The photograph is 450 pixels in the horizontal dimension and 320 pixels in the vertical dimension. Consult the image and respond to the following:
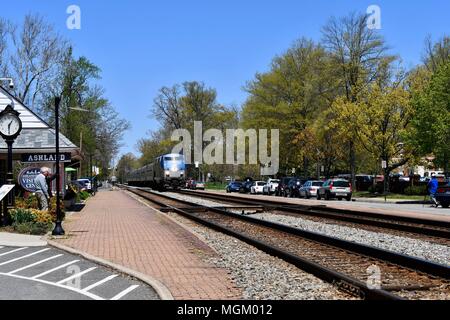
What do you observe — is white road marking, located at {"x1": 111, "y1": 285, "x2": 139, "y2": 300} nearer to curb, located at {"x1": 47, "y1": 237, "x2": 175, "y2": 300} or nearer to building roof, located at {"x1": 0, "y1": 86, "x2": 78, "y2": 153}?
curb, located at {"x1": 47, "y1": 237, "x2": 175, "y2": 300}

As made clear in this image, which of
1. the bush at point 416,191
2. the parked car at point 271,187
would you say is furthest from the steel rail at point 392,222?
the parked car at point 271,187

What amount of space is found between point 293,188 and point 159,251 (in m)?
44.9

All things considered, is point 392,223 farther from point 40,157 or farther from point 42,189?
point 40,157

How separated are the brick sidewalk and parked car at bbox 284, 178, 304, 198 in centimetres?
3530

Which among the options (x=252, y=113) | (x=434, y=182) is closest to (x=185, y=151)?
(x=252, y=113)

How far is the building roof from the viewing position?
90.1 ft

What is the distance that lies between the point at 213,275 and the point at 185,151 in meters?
88.9

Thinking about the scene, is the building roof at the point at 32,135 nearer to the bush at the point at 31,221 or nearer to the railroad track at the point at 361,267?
the bush at the point at 31,221

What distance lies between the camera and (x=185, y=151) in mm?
98875

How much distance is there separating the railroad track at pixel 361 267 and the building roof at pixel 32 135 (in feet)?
40.5
